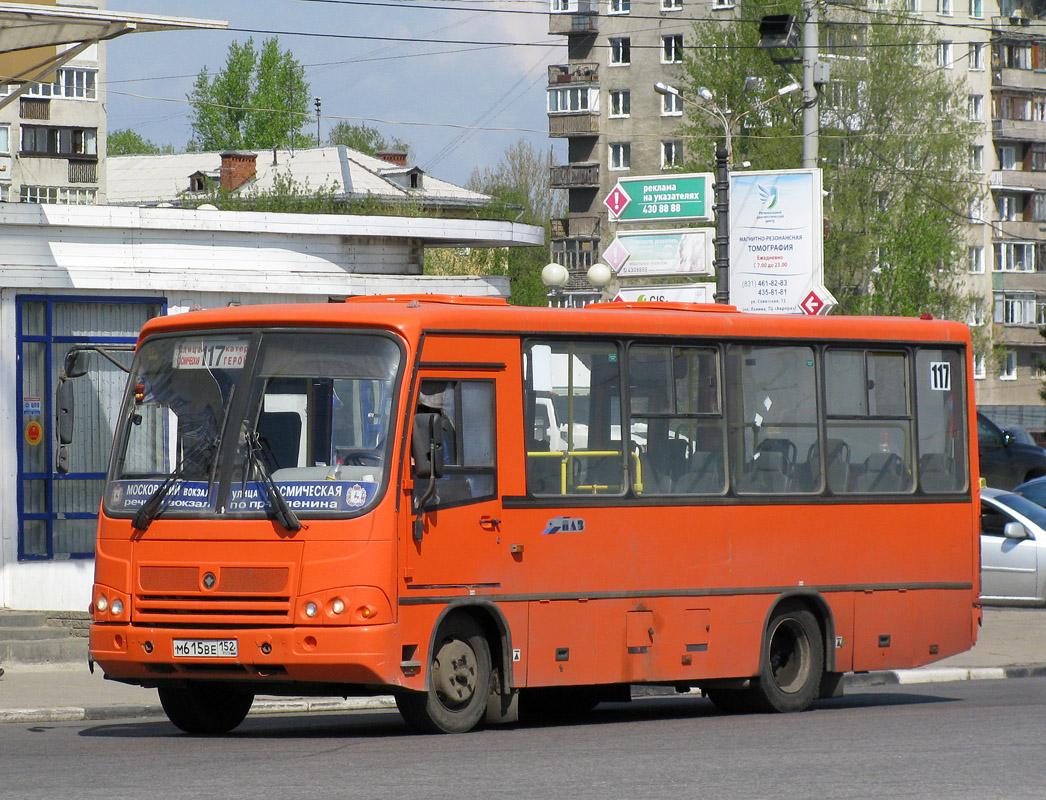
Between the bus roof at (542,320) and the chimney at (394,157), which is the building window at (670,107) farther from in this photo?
the bus roof at (542,320)

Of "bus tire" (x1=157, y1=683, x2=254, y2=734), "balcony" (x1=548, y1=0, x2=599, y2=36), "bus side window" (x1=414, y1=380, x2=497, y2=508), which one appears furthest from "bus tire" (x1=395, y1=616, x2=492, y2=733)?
"balcony" (x1=548, y1=0, x2=599, y2=36)

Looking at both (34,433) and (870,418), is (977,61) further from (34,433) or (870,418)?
(870,418)

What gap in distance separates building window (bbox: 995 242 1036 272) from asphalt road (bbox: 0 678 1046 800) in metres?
78.4

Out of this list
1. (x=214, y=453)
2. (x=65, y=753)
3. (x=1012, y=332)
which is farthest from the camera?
(x=1012, y=332)

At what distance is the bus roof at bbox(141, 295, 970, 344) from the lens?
11586 mm

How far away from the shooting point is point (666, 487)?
42.8 ft

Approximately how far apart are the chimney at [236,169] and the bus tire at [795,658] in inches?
2868

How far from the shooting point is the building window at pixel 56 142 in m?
85.9

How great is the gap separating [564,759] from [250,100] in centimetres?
8899

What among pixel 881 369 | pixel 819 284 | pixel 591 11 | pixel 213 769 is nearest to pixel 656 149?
pixel 591 11

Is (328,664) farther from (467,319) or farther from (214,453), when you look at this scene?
(467,319)

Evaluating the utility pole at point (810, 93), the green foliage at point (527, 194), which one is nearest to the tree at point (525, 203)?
the green foliage at point (527, 194)

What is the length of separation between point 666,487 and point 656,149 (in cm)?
7956

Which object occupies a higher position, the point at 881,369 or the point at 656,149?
the point at 656,149
